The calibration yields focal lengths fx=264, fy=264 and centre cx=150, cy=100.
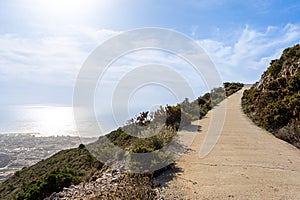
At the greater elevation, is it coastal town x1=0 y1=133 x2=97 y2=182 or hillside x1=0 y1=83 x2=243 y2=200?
hillside x1=0 y1=83 x2=243 y2=200

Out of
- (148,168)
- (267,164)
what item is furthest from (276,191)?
(148,168)

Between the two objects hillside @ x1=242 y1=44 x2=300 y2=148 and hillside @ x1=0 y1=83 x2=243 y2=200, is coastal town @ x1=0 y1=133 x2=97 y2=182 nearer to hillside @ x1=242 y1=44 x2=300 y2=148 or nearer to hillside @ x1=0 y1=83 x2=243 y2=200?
hillside @ x1=0 y1=83 x2=243 y2=200

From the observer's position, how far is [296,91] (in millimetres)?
13914

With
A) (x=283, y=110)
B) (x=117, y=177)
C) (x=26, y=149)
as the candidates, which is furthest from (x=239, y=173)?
(x=26, y=149)

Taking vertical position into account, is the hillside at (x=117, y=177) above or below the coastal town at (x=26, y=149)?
above

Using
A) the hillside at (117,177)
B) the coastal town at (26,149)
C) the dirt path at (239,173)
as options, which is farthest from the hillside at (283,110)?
the coastal town at (26,149)

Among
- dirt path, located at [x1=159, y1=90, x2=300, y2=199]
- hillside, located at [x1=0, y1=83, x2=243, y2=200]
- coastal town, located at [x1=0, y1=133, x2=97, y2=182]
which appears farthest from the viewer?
coastal town, located at [x1=0, y1=133, x2=97, y2=182]

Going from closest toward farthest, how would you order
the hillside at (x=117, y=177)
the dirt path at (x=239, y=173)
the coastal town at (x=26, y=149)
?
the hillside at (x=117, y=177)
the dirt path at (x=239, y=173)
the coastal town at (x=26, y=149)

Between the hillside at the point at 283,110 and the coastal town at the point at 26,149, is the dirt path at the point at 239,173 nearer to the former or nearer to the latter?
the hillside at the point at 283,110

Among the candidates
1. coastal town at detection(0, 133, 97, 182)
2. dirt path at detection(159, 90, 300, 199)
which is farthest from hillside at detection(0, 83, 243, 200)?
coastal town at detection(0, 133, 97, 182)

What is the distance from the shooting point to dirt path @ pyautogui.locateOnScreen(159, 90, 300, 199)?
488 centimetres

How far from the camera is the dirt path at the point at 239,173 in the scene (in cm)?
488

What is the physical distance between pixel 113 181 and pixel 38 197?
9.01 feet

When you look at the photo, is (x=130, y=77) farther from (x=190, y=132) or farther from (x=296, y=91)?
(x=296, y=91)
